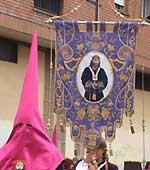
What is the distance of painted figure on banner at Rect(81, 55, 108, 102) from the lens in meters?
7.19

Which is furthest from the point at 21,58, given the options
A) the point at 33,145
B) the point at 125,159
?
the point at 33,145

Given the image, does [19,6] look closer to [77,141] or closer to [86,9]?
[86,9]

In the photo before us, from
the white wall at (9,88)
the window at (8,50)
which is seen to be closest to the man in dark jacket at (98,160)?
the white wall at (9,88)

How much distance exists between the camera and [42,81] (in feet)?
36.3

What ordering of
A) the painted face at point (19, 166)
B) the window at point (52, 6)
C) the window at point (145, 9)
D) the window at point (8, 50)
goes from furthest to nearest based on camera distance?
the window at point (145, 9) → the window at point (52, 6) → the window at point (8, 50) → the painted face at point (19, 166)

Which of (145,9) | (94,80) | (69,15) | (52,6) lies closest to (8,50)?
(69,15)

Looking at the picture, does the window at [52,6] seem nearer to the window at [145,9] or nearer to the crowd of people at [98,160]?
the window at [145,9]

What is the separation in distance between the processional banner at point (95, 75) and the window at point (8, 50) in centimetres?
309

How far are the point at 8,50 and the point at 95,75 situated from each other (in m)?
3.52

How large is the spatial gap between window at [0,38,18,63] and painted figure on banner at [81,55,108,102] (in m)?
3.31

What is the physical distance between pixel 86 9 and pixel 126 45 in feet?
14.8

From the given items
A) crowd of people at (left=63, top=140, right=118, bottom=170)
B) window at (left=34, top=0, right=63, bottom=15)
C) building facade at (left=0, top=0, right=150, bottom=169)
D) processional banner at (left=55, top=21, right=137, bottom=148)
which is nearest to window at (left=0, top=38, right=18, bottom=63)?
building facade at (left=0, top=0, right=150, bottom=169)

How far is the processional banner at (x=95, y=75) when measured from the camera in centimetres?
717

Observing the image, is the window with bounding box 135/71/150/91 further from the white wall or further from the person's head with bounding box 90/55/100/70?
the person's head with bounding box 90/55/100/70
